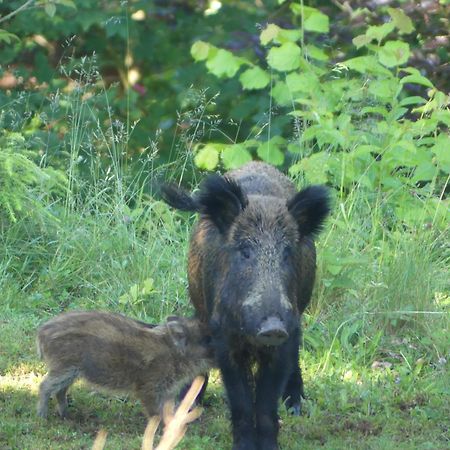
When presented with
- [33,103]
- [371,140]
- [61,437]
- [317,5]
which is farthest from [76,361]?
[317,5]

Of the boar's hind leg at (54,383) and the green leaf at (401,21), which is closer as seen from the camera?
the boar's hind leg at (54,383)

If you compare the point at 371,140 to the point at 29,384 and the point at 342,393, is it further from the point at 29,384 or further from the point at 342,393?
the point at 29,384

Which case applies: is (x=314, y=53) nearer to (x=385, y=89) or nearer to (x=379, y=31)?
(x=379, y=31)

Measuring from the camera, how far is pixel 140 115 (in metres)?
11.5

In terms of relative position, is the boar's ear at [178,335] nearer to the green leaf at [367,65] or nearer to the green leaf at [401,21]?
the green leaf at [367,65]

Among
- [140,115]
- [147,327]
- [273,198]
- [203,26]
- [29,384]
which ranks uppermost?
[273,198]

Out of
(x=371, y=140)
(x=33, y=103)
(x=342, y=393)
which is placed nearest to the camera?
(x=342, y=393)

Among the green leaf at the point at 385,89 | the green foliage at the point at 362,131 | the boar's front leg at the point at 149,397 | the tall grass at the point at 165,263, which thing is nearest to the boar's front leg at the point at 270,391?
the boar's front leg at the point at 149,397

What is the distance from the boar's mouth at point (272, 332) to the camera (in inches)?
189

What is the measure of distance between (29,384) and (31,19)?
5672mm

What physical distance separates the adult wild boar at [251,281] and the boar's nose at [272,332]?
0.05 m

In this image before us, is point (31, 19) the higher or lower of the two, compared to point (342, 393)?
lower

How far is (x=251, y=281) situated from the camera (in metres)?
5.16

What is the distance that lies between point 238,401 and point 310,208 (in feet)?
3.22
